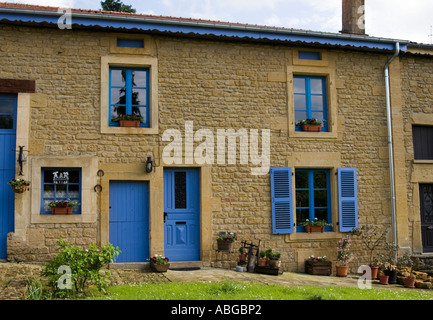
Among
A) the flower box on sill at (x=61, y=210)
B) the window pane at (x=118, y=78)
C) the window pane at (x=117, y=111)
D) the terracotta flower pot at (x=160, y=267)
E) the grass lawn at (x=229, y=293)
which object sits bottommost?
the grass lawn at (x=229, y=293)

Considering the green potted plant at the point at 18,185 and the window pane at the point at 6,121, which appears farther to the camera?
the window pane at the point at 6,121

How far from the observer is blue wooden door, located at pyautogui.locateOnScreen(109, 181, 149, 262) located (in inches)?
362

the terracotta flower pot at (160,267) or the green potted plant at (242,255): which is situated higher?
the green potted plant at (242,255)

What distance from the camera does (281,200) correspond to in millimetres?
9805

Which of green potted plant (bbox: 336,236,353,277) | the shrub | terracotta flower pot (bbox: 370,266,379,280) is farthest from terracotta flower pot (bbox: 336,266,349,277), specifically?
the shrub

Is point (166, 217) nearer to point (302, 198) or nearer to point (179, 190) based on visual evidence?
point (179, 190)

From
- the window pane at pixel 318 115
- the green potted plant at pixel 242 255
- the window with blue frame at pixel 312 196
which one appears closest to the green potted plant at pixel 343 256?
the window with blue frame at pixel 312 196

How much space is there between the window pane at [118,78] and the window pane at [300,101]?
3543 millimetres

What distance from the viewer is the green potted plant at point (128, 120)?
367 inches

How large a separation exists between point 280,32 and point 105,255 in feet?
18.4

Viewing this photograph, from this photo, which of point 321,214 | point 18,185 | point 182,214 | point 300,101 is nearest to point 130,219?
point 182,214

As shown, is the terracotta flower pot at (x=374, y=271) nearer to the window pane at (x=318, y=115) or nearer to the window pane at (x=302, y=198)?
the window pane at (x=302, y=198)

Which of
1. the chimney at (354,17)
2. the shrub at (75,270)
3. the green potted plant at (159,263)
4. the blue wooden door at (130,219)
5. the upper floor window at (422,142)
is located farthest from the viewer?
the chimney at (354,17)

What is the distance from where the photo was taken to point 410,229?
10.4 m
